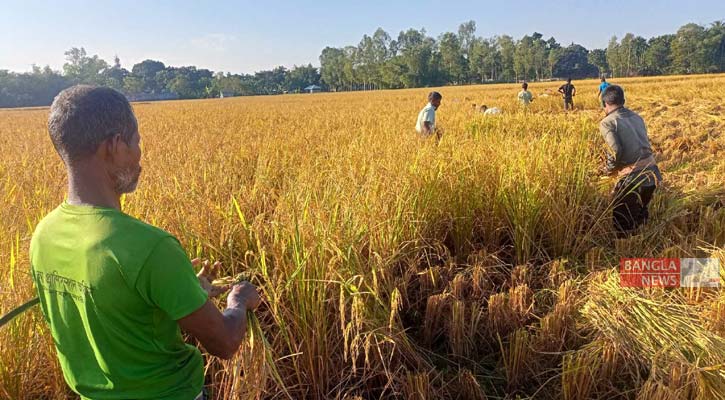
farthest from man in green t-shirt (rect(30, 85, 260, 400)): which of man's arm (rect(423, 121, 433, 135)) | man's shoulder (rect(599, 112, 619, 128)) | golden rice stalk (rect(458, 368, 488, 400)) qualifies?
man's arm (rect(423, 121, 433, 135))

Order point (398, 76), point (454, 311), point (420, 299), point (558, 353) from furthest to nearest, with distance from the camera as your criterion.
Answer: point (398, 76) → point (420, 299) → point (454, 311) → point (558, 353)

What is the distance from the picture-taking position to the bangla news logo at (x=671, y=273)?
8.14 feet

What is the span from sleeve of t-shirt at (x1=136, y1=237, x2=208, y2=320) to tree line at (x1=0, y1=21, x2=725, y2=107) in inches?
2699

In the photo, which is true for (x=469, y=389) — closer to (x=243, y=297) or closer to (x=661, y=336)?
(x=661, y=336)

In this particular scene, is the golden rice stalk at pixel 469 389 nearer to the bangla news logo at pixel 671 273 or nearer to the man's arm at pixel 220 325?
the man's arm at pixel 220 325

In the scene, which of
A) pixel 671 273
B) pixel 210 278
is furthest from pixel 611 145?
pixel 210 278

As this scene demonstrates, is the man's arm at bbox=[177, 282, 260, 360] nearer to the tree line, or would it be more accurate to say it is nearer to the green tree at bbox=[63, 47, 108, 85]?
the tree line

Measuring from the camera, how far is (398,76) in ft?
240

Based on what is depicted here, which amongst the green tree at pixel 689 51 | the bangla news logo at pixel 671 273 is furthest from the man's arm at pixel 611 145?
the green tree at pixel 689 51

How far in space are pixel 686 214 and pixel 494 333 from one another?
2552mm

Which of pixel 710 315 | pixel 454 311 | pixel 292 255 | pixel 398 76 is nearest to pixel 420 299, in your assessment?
pixel 454 311

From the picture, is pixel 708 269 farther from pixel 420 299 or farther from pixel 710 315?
pixel 420 299

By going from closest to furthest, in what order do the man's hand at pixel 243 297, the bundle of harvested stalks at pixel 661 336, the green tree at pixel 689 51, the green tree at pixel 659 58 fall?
1. the man's hand at pixel 243 297
2. the bundle of harvested stalks at pixel 661 336
3. the green tree at pixel 689 51
4. the green tree at pixel 659 58

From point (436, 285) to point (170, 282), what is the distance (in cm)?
190
